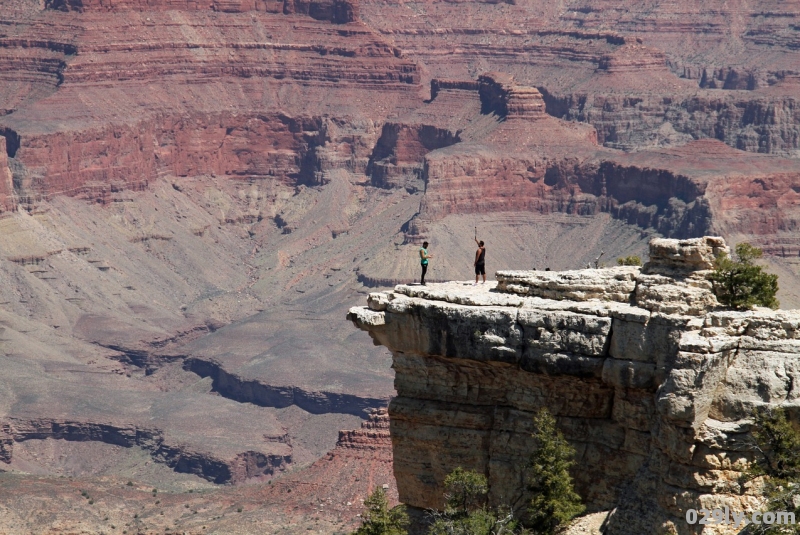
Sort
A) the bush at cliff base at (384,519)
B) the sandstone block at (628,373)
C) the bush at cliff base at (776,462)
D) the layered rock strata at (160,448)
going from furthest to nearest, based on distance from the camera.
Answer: the layered rock strata at (160,448) → the bush at cliff base at (384,519) → the sandstone block at (628,373) → the bush at cliff base at (776,462)

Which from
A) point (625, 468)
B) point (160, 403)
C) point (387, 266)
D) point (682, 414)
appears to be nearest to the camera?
point (682, 414)

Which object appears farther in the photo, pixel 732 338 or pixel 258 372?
pixel 258 372

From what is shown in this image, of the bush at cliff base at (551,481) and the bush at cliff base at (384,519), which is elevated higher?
the bush at cliff base at (551,481)


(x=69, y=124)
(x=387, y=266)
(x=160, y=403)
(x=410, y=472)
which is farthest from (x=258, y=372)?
(x=410, y=472)

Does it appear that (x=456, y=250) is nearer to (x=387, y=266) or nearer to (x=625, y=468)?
(x=387, y=266)

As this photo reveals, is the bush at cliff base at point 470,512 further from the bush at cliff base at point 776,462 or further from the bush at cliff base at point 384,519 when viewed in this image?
the bush at cliff base at point 776,462

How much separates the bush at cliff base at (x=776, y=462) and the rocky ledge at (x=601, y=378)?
29cm

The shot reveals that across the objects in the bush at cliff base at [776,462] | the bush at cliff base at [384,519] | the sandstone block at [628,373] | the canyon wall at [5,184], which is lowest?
the canyon wall at [5,184]

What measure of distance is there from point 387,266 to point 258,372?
2994 cm

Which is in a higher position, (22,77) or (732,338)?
(732,338)

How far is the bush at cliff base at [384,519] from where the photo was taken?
44.2 m

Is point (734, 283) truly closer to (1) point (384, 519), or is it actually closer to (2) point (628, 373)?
(2) point (628, 373)

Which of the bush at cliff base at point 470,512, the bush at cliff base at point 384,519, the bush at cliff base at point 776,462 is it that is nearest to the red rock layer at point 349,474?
the bush at cliff base at point 384,519

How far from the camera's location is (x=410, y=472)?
44.2m
